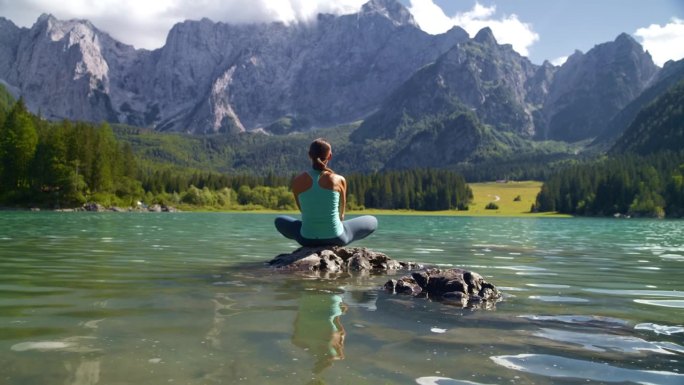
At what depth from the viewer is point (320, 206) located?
16.8 meters

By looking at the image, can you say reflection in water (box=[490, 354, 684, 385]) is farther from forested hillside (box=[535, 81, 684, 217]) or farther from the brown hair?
forested hillside (box=[535, 81, 684, 217])

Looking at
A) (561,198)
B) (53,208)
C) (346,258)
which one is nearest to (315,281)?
(346,258)

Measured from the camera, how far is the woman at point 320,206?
648 inches

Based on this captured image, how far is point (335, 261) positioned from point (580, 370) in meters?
11.2

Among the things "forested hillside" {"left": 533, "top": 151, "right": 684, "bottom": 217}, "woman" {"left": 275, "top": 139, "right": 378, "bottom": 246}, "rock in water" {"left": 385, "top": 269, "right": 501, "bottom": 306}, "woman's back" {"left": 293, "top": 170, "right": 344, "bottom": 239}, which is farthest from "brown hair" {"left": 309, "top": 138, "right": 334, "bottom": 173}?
"forested hillside" {"left": 533, "top": 151, "right": 684, "bottom": 217}

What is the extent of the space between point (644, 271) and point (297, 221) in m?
13.2

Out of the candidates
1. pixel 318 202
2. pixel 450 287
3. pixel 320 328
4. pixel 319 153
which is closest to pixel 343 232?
pixel 318 202

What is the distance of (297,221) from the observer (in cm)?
1872

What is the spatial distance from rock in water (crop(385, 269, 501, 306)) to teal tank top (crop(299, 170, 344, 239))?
3895 mm

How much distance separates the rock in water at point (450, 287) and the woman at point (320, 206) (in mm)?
3980

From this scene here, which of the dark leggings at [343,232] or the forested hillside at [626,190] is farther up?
the forested hillside at [626,190]

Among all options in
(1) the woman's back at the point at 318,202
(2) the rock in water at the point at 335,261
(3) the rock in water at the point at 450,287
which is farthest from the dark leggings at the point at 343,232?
(3) the rock in water at the point at 450,287

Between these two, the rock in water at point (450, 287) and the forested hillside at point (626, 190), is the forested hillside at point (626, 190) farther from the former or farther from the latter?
the rock in water at point (450, 287)

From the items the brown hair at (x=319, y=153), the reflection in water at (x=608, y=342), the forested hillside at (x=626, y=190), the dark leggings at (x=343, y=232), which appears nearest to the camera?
the reflection in water at (x=608, y=342)
